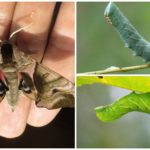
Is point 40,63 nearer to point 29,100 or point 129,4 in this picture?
point 29,100

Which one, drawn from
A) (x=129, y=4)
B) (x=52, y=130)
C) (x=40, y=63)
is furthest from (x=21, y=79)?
(x=129, y=4)

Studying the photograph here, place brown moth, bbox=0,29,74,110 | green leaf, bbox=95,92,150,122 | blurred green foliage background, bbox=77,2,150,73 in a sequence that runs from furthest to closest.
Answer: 1. blurred green foliage background, bbox=77,2,150,73
2. brown moth, bbox=0,29,74,110
3. green leaf, bbox=95,92,150,122

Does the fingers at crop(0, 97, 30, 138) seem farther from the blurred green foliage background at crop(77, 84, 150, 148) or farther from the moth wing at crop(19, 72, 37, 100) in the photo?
the blurred green foliage background at crop(77, 84, 150, 148)

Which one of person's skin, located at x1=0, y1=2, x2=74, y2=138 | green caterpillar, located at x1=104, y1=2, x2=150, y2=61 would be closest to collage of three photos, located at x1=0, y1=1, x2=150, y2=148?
person's skin, located at x1=0, y1=2, x2=74, y2=138

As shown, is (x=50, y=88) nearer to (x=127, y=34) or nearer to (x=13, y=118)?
(x=13, y=118)

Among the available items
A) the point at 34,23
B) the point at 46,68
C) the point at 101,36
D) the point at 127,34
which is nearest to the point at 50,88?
the point at 46,68

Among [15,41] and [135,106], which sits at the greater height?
[135,106]
